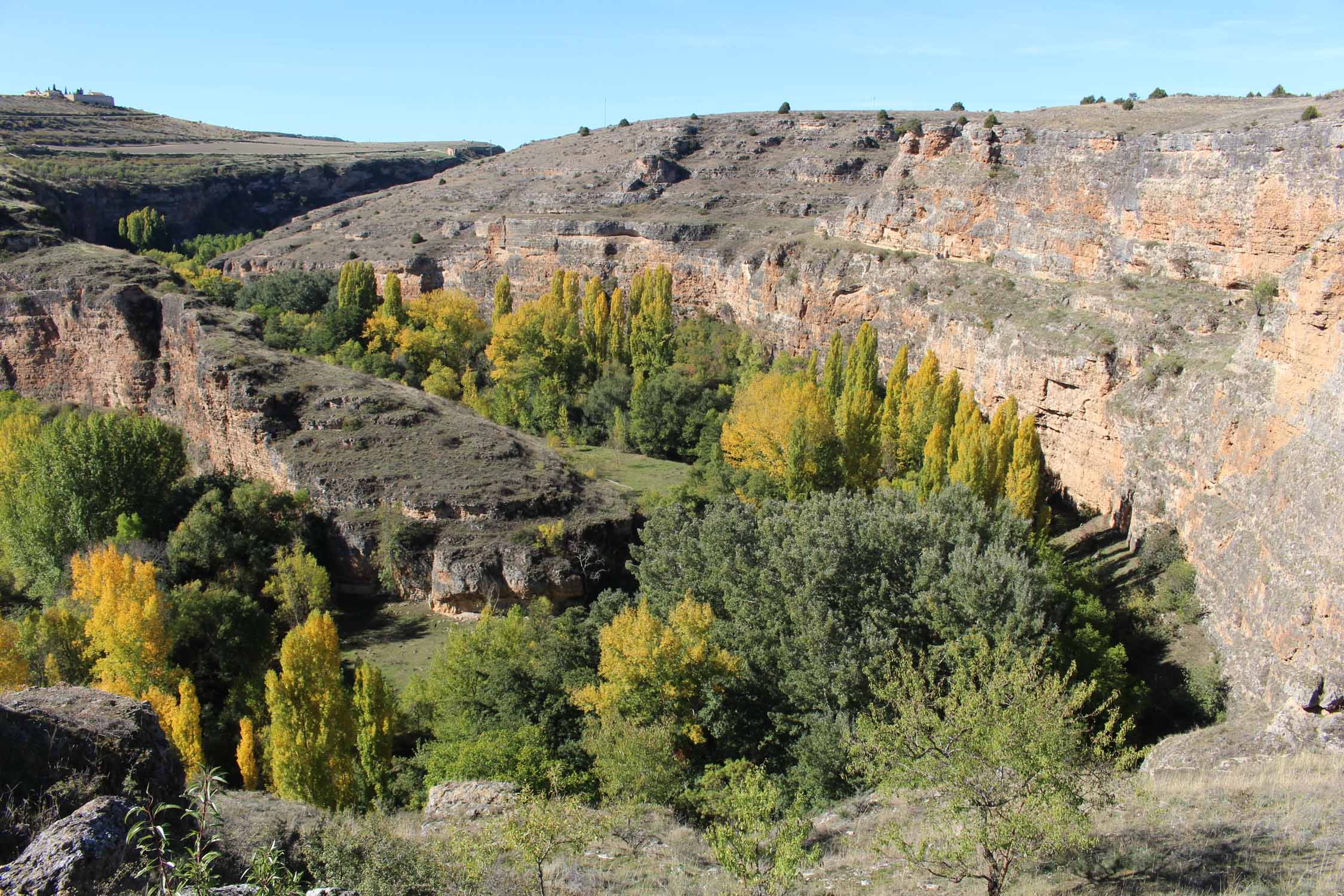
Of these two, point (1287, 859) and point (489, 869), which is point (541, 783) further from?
point (1287, 859)

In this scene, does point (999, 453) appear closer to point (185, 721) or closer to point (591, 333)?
point (185, 721)

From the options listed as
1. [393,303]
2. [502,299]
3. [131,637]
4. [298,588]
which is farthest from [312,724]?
[393,303]

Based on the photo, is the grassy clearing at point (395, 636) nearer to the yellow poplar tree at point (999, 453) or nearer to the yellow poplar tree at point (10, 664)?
the yellow poplar tree at point (10, 664)

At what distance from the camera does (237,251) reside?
76.9m

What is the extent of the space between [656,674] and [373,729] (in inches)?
277

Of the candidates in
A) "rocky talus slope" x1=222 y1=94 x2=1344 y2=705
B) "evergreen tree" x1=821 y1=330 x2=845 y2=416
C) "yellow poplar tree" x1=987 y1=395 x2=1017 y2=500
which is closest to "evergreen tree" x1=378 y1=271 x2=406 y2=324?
"rocky talus slope" x1=222 y1=94 x2=1344 y2=705

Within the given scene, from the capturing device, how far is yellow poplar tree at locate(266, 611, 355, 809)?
21.1 metres

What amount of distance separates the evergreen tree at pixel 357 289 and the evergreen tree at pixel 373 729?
44.5m

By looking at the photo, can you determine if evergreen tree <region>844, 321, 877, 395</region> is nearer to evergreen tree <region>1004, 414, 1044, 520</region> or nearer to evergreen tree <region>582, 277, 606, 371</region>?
evergreen tree <region>1004, 414, 1044, 520</region>

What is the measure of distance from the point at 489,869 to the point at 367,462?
24999 millimetres

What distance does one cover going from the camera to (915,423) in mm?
36438

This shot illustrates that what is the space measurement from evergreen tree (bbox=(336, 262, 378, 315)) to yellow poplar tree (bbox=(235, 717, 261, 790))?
4440 centimetres

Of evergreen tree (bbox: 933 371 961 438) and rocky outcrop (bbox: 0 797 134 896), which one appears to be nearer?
rocky outcrop (bbox: 0 797 134 896)

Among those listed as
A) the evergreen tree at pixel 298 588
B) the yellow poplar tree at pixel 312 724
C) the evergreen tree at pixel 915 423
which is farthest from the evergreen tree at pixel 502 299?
the yellow poplar tree at pixel 312 724
